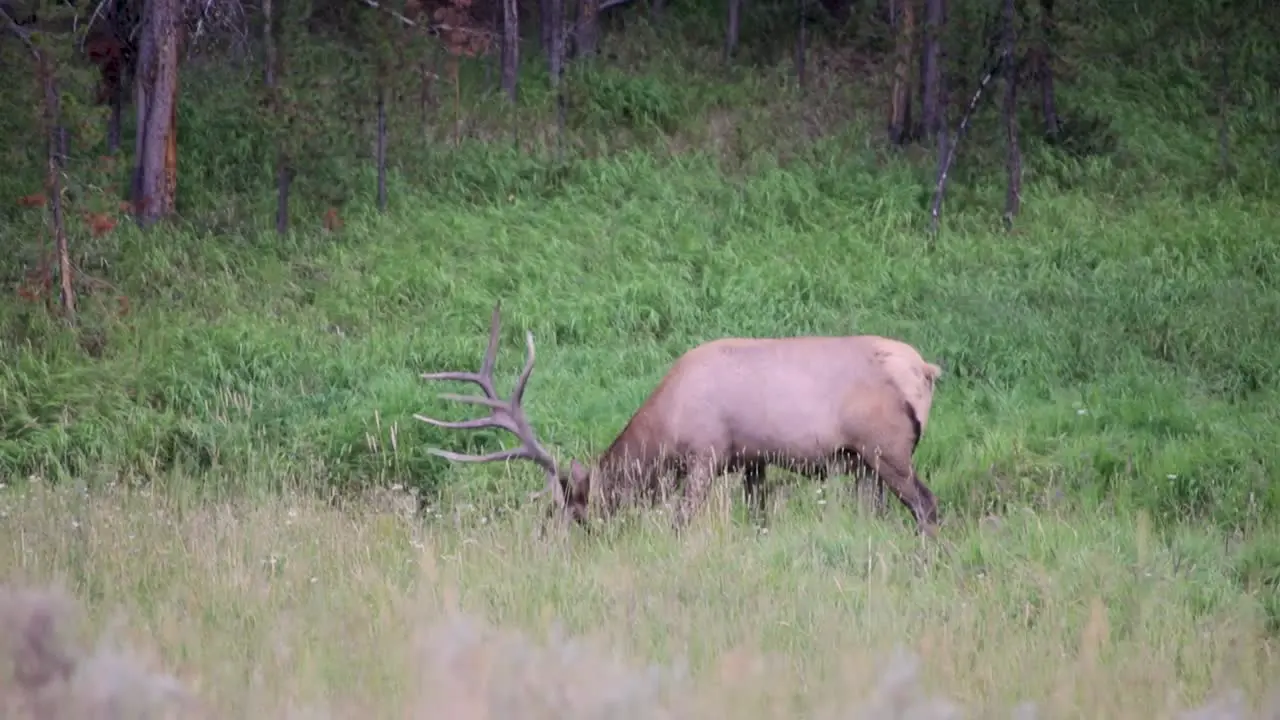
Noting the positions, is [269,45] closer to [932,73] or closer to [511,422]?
[932,73]

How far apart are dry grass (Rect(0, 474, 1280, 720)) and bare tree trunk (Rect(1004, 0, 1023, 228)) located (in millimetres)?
8020

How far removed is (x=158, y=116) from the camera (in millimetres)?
14961

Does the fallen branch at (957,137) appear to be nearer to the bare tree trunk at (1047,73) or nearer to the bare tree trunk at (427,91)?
the bare tree trunk at (1047,73)

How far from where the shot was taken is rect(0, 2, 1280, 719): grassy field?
14.6 ft

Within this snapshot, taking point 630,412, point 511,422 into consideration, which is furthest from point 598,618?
point 630,412

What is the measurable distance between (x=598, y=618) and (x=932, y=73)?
12892 millimetres

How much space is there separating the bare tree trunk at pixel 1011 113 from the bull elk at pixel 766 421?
7.19m

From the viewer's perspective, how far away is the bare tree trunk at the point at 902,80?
16.5 meters

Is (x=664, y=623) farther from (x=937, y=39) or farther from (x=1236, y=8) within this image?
(x=1236, y=8)

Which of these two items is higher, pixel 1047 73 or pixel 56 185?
pixel 1047 73

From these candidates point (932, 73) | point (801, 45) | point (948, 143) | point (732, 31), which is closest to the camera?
point (948, 143)

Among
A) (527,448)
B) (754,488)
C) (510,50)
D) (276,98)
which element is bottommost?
(754,488)

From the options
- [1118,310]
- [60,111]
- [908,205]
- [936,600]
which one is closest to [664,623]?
[936,600]

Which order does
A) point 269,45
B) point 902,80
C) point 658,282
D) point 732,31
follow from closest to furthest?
point 658,282 < point 269,45 < point 902,80 < point 732,31
